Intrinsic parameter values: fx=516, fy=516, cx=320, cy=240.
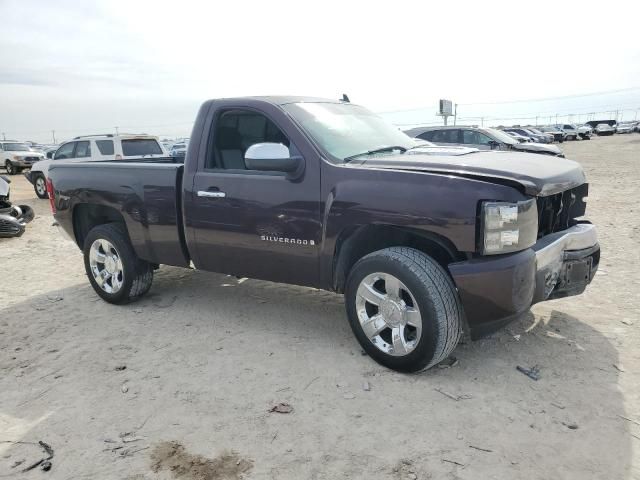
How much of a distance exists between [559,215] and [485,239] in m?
1.25

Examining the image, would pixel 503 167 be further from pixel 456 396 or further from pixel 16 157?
pixel 16 157

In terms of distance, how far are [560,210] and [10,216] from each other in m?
9.00

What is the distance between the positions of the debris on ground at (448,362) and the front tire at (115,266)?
3.08 m

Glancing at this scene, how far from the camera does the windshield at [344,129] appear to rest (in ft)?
13.0

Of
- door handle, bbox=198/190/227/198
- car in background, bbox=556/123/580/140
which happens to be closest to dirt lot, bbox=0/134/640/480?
door handle, bbox=198/190/227/198

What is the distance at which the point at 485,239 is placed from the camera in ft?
10.2

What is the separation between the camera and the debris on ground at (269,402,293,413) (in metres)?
3.18

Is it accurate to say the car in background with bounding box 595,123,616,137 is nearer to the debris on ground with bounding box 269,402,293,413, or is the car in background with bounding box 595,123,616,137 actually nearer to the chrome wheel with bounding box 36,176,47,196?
the chrome wheel with bounding box 36,176,47,196

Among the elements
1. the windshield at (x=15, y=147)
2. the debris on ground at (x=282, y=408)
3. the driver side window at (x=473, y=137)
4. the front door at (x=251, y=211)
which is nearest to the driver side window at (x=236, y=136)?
the front door at (x=251, y=211)

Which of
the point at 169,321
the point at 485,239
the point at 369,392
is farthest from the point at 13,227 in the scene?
the point at 485,239

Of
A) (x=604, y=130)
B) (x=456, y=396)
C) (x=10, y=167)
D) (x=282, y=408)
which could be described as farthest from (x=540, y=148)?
(x=604, y=130)

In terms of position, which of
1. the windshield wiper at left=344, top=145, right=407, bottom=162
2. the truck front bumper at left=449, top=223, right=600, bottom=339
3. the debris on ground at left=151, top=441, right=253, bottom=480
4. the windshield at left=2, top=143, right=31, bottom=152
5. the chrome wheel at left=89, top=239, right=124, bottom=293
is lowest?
the debris on ground at left=151, top=441, right=253, bottom=480

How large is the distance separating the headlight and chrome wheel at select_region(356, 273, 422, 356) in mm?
608

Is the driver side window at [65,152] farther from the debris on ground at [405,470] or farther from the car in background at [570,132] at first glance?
the car in background at [570,132]
